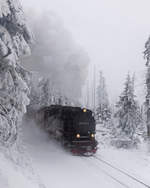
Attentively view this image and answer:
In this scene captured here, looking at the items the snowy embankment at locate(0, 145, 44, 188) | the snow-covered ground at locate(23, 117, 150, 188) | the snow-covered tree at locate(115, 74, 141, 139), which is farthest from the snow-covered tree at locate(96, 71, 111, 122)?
the snowy embankment at locate(0, 145, 44, 188)

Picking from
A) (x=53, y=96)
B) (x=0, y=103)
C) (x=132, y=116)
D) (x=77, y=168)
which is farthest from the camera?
(x=53, y=96)

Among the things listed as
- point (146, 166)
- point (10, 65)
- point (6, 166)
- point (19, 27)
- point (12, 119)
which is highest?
point (19, 27)

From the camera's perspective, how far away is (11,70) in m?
7.49

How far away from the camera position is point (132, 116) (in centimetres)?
2336

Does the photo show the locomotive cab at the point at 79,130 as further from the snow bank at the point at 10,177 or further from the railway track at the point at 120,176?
the snow bank at the point at 10,177

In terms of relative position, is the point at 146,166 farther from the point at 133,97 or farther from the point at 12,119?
the point at 133,97

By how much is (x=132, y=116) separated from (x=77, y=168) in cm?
1378

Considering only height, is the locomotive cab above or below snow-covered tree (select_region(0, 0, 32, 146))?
below

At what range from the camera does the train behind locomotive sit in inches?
558

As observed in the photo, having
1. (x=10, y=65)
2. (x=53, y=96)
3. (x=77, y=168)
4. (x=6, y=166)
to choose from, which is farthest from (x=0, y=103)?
(x=53, y=96)

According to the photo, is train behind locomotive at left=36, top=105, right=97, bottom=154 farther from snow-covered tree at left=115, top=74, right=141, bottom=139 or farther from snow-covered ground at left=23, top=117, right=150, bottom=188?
snow-covered tree at left=115, top=74, right=141, bottom=139

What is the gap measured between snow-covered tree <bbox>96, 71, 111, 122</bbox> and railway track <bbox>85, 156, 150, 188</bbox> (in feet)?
111

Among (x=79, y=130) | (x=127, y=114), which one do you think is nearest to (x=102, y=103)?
(x=127, y=114)

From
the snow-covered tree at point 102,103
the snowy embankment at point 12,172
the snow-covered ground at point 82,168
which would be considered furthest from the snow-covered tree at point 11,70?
the snow-covered tree at point 102,103
